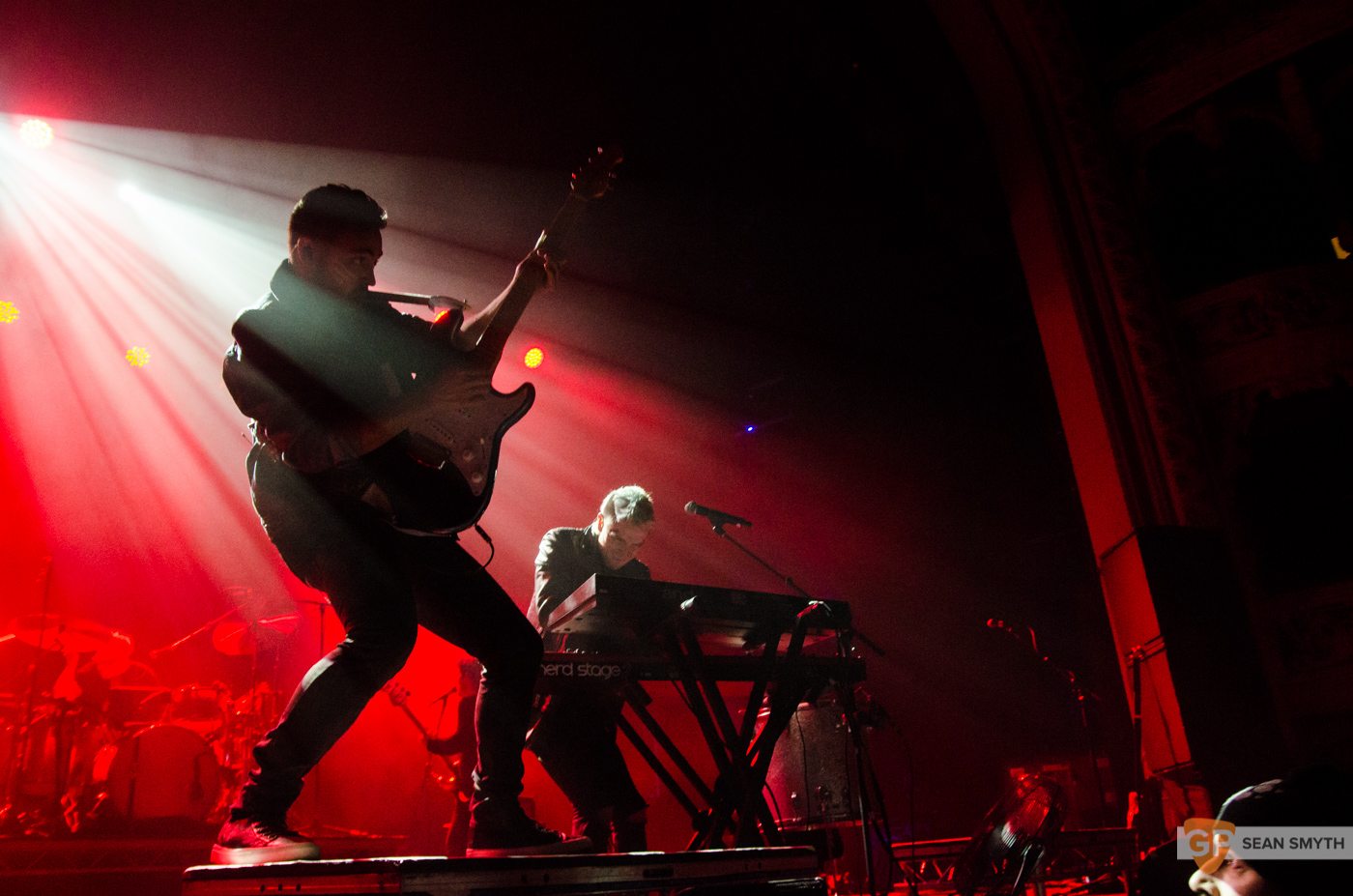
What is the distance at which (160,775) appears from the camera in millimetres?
6465

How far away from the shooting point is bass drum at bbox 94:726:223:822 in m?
6.30

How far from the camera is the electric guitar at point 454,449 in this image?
2340 millimetres

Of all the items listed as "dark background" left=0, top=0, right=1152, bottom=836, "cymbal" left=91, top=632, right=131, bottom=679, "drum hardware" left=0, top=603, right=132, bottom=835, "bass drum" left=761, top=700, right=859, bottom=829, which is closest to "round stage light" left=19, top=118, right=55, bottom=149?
"dark background" left=0, top=0, right=1152, bottom=836

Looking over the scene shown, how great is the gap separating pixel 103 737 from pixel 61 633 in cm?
90

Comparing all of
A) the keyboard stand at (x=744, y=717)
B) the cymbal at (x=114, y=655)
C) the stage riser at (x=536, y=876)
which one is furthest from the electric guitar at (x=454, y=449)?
the cymbal at (x=114, y=655)

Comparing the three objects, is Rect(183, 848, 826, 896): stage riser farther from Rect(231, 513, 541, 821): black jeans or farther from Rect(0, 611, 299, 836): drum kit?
Rect(0, 611, 299, 836): drum kit

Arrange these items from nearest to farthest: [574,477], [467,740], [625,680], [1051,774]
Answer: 1. [625,680]
2. [467,740]
3. [1051,774]
4. [574,477]

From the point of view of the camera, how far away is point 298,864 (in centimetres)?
184

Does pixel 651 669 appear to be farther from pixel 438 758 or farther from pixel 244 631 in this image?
pixel 244 631

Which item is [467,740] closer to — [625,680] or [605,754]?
[605,754]

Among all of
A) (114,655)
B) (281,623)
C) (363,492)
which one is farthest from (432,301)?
(281,623)

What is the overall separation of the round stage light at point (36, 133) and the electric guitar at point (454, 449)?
7.52m

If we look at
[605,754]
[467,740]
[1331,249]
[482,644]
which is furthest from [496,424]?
[1331,249]

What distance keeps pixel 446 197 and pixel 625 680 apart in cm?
672
